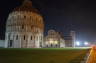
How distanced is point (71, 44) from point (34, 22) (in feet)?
109

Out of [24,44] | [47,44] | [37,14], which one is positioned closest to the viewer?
[24,44]

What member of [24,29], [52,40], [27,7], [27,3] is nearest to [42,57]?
[24,29]

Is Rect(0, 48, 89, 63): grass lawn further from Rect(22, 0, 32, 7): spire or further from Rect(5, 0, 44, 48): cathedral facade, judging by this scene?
Rect(22, 0, 32, 7): spire

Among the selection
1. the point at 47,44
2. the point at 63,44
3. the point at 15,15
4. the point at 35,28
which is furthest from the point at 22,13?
the point at 63,44

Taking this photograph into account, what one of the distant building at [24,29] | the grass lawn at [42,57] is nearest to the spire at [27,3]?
the distant building at [24,29]

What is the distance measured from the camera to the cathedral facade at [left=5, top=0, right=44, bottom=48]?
95.9 meters

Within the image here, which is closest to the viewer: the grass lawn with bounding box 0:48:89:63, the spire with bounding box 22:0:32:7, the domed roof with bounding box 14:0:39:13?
the grass lawn with bounding box 0:48:89:63

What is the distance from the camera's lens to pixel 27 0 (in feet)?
362

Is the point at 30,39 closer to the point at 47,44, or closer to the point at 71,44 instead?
the point at 47,44

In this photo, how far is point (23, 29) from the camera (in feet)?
317

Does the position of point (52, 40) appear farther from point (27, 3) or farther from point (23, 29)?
point (27, 3)

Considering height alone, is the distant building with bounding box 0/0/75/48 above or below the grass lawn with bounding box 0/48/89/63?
above

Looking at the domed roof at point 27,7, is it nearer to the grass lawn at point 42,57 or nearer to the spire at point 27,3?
the spire at point 27,3

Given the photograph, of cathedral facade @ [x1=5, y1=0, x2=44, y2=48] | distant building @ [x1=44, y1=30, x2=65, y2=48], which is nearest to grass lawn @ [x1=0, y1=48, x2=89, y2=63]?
cathedral facade @ [x1=5, y1=0, x2=44, y2=48]
